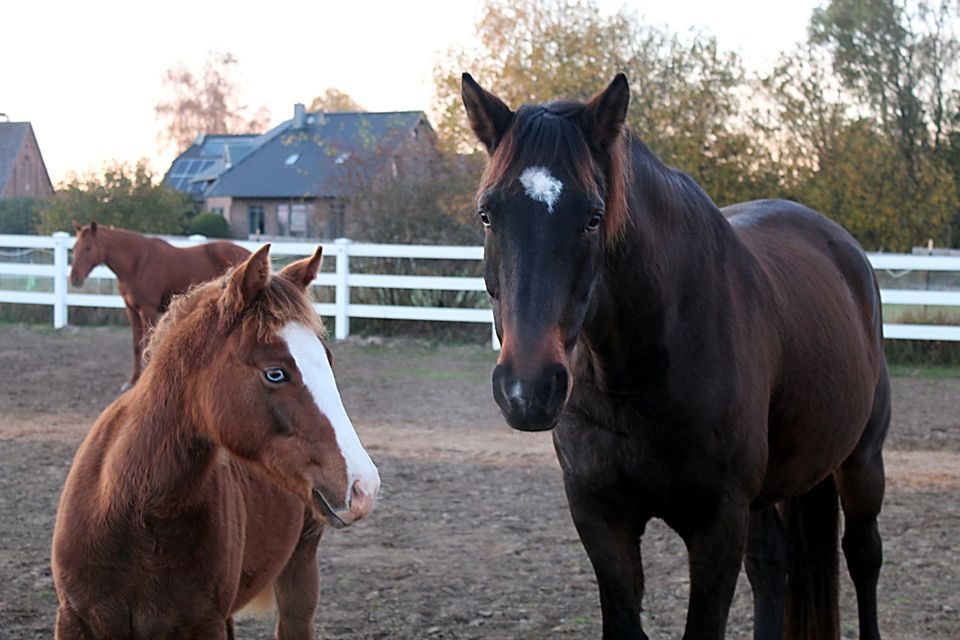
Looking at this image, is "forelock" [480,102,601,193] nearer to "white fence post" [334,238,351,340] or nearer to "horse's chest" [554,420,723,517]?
"horse's chest" [554,420,723,517]

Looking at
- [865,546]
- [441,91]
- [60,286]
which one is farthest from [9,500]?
[441,91]

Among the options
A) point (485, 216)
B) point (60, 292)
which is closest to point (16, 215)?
point (60, 292)

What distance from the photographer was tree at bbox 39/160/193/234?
22.9 metres

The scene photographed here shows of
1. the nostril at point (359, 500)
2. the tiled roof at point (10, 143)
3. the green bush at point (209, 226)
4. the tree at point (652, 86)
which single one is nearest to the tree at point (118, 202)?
the tiled roof at point (10, 143)

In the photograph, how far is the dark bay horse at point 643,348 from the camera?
247cm

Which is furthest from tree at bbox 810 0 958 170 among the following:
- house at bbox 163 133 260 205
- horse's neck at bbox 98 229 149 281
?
house at bbox 163 133 260 205

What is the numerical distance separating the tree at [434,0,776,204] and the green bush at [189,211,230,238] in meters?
23.0

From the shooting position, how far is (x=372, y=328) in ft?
47.0

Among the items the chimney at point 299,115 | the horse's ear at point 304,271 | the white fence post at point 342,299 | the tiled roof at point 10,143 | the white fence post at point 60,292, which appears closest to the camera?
the horse's ear at point 304,271

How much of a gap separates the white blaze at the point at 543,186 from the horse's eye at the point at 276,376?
82cm

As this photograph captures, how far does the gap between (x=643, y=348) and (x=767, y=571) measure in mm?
1657

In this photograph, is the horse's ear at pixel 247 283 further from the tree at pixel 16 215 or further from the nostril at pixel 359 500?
the tree at pixel 16 215

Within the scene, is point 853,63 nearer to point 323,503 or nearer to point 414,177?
point 414,177

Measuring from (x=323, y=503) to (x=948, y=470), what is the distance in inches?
228
